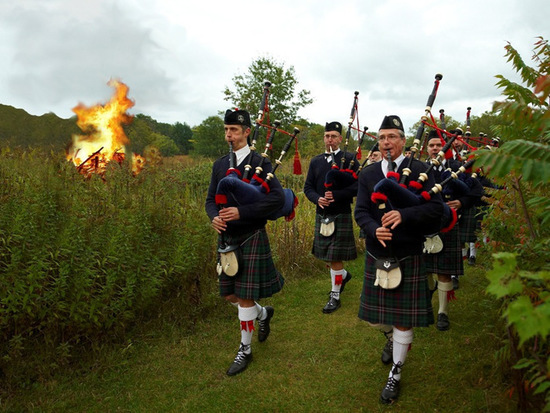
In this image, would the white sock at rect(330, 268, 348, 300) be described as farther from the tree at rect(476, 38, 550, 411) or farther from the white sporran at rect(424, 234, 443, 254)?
the tree at rect(476, 38, 550, 411)

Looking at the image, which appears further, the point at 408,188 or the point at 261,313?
the point at 261,313

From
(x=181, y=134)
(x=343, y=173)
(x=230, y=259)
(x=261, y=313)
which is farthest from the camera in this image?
(x=181, y=134)

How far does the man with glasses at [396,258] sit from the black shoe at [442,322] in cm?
137

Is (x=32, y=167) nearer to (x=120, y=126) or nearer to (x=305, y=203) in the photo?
(x=120, y=126)

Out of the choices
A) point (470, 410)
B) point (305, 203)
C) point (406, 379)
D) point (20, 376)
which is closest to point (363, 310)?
point (406, 379)

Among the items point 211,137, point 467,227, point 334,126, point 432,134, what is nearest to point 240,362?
point 334,126

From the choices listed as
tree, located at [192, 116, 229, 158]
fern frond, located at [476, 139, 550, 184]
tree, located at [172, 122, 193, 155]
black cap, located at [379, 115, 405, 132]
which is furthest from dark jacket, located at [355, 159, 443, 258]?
tree, located at [172, 122, 193, 155]

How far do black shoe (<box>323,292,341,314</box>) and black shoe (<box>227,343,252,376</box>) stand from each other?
1.49m

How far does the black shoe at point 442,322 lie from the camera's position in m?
4.21

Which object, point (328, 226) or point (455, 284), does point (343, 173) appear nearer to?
point (328, 226)

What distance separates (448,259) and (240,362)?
2.50 metres

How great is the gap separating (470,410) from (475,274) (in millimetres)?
3854

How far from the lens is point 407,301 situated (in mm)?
2988

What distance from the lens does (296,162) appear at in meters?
4.93
